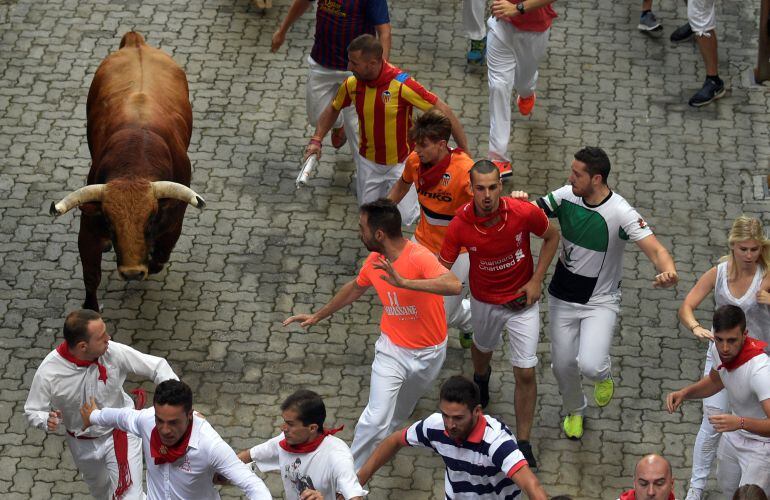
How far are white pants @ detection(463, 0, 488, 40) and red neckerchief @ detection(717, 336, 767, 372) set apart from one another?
707 centimetres

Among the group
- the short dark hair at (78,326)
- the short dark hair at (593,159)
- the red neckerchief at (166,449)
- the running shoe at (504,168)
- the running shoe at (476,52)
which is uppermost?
the short dark hair at (593,159)

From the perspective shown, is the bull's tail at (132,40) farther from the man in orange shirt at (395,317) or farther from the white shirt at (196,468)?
the white shirt at (196,468)

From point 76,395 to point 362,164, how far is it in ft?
13.2

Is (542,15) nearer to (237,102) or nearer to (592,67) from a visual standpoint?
(592,67)

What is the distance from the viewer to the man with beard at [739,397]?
27.3 ft

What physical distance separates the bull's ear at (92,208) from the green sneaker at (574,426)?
418 centimetres

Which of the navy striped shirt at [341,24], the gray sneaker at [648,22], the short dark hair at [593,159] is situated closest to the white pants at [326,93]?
the navy striped shirt at [341,24]

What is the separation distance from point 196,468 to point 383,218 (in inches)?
86.9

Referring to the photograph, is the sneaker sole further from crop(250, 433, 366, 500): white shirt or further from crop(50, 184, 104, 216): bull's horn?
crop(250, 433, 366, 500): white shirt

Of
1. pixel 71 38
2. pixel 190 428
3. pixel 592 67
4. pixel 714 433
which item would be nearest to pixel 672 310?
pixel 714 433

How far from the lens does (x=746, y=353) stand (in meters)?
8.43

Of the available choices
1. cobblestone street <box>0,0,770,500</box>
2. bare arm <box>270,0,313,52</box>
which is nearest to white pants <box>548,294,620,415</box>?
cobblestone street <box>0,0,770,500</box>

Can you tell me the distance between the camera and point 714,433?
9.12 meters

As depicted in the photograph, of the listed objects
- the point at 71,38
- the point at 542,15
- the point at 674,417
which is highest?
the point at 542,15
